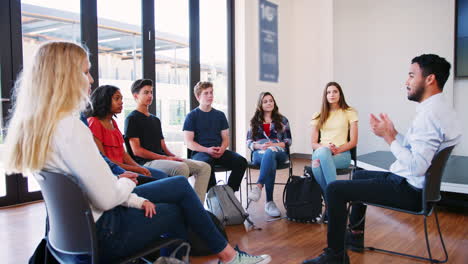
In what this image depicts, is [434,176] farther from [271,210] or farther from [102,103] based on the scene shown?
[102,103]

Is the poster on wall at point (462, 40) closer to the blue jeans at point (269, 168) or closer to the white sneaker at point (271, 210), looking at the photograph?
the blue jeans at point (269, 168)

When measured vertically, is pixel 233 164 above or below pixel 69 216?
below

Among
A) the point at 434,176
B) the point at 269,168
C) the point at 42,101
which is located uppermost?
the point at 42,101

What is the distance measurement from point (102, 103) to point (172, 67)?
265cm

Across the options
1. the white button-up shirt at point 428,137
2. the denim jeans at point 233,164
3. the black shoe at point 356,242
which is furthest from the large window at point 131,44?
the white button-up shirt at point 428,137

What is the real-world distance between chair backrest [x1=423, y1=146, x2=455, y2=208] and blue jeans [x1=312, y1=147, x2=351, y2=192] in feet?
3.16

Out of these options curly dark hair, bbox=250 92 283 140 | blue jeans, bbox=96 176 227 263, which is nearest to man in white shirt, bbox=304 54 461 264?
blue jeans, bbox=96 176 227 263

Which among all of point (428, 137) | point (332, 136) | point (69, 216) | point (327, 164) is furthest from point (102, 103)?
point (428, 137)

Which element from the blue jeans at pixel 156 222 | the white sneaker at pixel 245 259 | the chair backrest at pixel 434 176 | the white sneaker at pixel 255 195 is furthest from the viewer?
the white sneaker at pixel 255 195

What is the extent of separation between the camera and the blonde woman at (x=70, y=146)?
1240 mm

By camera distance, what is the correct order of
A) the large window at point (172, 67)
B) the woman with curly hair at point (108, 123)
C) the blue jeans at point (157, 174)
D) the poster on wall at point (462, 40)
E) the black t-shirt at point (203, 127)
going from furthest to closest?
the poster on wall at point (462, 40)
the large window at point (172, 67)
the black t-shirt at point (203, 127)
the blue jeans at point (157, 174)
the woman with curly hair at point (108, 123)

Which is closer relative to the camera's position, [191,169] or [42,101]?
[42,101]

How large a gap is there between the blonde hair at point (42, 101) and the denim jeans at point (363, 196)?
57.7 inches

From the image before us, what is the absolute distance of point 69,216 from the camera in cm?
123
